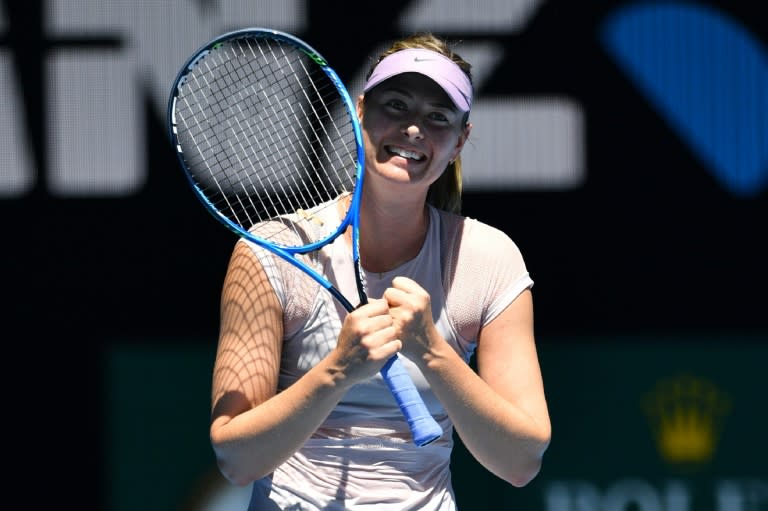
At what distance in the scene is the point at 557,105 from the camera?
4512 mm

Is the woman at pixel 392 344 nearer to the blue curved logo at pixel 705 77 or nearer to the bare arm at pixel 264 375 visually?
the bare arm at pixel 264 375

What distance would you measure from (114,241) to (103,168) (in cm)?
24

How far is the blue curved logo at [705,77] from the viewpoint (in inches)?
178

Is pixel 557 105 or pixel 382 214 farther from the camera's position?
pixel 557 105

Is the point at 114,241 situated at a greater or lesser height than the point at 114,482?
greater

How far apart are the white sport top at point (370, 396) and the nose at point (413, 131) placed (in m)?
0.21

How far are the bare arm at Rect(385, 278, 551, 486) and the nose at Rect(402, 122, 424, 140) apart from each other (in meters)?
0.23

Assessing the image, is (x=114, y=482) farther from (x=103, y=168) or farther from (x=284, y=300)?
(x=284, y=300)

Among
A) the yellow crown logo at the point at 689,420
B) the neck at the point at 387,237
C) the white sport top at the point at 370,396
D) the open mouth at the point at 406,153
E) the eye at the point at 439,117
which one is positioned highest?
the eye at the point at 439,117

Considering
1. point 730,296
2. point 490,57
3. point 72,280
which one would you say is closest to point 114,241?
point 72,280

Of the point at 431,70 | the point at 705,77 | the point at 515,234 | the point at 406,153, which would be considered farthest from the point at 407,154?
the point at 705,77

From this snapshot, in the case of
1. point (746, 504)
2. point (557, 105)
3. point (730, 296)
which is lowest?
point (746, 504)

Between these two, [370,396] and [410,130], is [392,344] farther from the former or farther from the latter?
[410,130]

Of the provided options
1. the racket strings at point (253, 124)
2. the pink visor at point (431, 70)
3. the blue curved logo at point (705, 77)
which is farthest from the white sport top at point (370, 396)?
the blue curved logo at point (705, 77)
